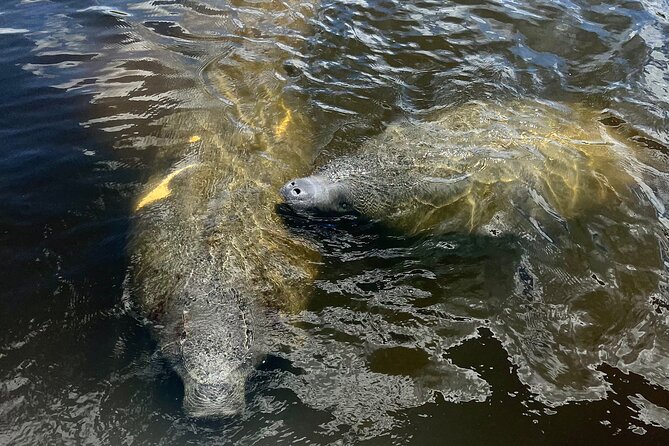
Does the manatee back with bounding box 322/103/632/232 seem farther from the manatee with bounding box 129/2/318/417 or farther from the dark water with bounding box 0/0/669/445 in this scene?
the manatee with bounding box 129/2/318/417

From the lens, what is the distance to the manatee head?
4.77 m

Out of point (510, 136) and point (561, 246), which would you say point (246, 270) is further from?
point (510, 136)

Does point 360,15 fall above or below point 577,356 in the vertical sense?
above

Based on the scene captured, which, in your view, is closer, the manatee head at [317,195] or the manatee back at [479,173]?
the manatee head at [317,195]

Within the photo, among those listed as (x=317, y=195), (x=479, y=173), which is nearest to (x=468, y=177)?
(x=479, y=173)

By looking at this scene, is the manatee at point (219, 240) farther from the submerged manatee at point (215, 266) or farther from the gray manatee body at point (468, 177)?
the gray manatee body at point (468, 177)

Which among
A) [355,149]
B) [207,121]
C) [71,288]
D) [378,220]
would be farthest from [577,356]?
[207,121]

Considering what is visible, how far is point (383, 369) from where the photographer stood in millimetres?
3766

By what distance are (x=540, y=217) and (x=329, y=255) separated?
6.57ft

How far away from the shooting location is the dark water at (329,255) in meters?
3.49

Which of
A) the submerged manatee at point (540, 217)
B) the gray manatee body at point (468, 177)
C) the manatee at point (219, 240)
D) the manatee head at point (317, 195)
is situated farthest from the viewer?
the gray manatee body at point (468, 177)

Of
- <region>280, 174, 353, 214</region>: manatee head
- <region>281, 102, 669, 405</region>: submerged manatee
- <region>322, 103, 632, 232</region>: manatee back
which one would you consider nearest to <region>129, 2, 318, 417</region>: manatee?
<region>280, 174, 353, 214</region>: manatee head

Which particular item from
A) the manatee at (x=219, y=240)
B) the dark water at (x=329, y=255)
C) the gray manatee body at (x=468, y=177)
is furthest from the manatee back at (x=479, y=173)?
the manatee at (x=219, y=240)

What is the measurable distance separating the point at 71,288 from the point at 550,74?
20.0 ft
